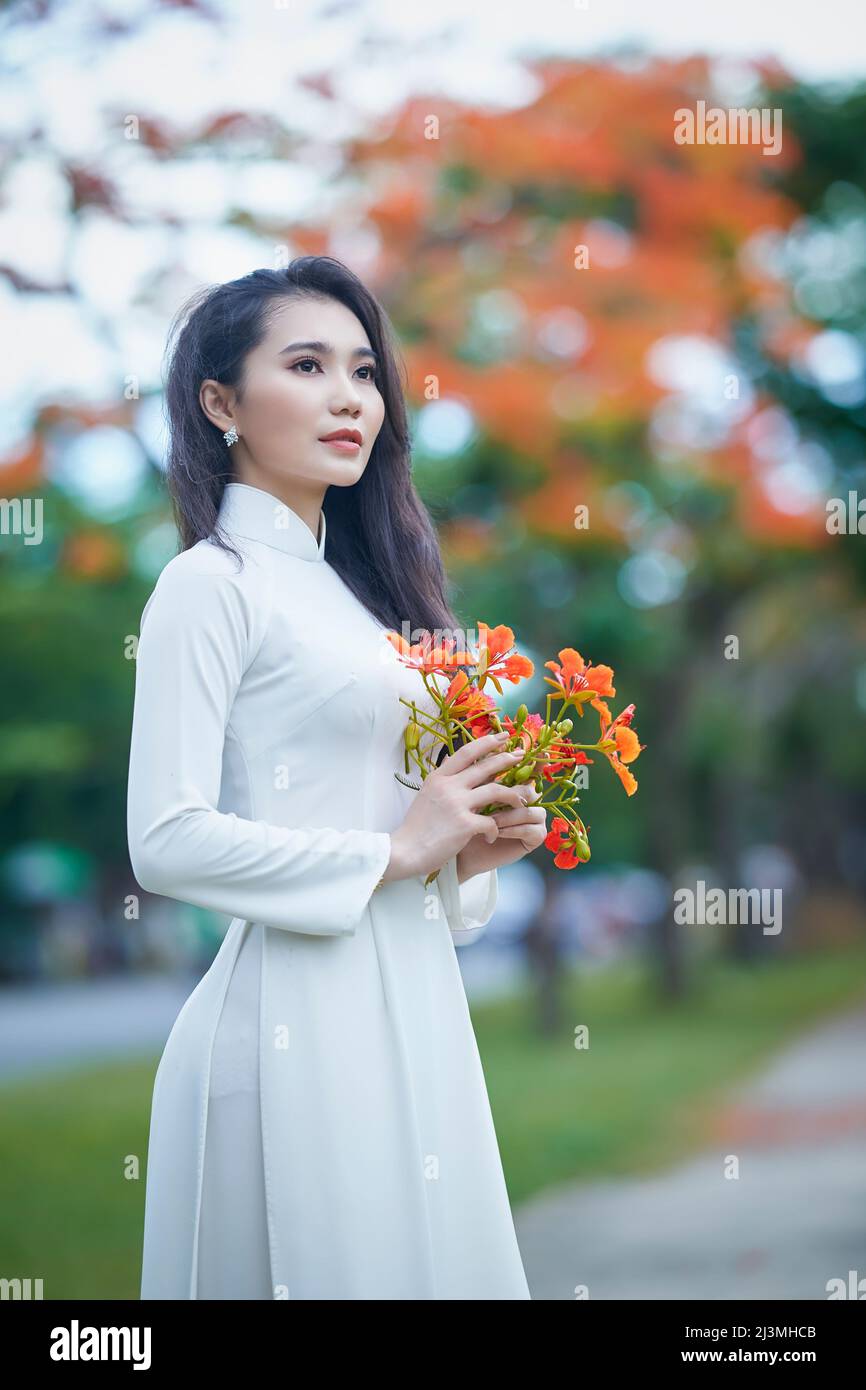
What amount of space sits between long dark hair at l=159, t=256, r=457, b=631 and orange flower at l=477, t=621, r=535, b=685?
266 millimetres

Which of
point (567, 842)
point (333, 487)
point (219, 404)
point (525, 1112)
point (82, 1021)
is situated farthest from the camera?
point (82, 1021)

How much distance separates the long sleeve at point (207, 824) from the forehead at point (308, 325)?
370 mm

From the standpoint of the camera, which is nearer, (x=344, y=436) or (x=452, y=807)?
(x=452, y=807)

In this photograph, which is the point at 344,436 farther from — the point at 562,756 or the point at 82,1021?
the point at 82,1021

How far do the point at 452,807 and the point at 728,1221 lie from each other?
13.8 ft

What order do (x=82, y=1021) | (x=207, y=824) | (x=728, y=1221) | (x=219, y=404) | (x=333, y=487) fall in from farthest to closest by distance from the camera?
1. (x=82, y=1021)
2. (x=728, y=1221)
3. (x=333, y=487)
4. (x=219, y=404)
5. (x=207, y=824)

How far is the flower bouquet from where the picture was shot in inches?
75.2

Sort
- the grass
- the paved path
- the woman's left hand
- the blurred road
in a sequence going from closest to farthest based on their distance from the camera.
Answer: the woman's left hand
the paved path
the grass
the blurred road

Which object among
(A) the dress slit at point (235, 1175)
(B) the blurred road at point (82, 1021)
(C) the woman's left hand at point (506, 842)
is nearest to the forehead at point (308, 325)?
(C) the woman's left hand at point (506, 842)

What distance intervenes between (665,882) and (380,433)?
10.2 meters

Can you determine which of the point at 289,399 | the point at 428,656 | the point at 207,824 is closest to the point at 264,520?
the point at 289,399

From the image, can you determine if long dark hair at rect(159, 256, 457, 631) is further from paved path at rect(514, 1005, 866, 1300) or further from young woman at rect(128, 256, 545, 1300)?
paved path at rect(514, 1005, 866, 1300)

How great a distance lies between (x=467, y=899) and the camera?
7.02 ft

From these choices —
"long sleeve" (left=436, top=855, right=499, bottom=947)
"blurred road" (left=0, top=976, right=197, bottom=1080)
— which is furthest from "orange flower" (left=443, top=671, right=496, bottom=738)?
"blurred road" (left=0, top=976, right=197, bottom=1080)
